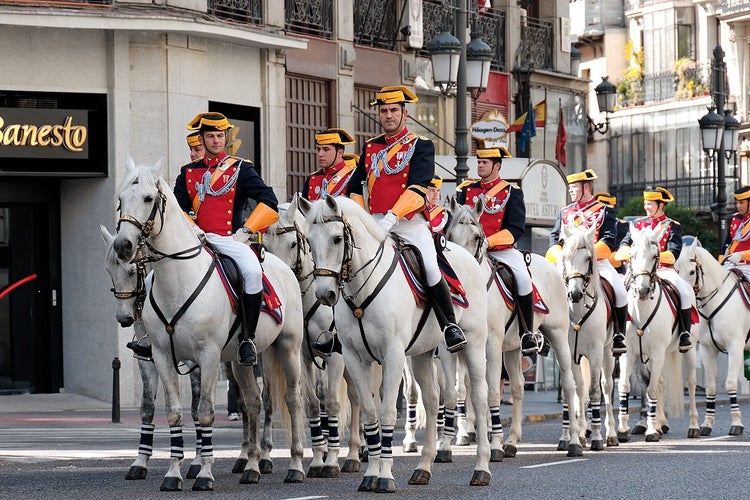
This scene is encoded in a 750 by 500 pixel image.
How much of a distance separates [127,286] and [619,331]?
24.4 ft

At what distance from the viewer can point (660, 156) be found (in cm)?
7350

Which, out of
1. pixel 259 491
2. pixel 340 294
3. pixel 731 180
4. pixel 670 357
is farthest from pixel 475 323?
pixel 731 180

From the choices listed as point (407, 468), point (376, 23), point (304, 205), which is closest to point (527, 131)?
point (376, 23)

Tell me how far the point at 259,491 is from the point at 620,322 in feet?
24.0

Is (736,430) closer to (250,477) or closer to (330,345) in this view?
(330,345)

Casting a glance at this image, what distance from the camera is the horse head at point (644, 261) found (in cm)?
2020

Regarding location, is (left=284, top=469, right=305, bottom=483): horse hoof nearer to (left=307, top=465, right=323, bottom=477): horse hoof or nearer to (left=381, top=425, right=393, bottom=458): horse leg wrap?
(left=307, top=465, right=323, bottom=477): horse hoof

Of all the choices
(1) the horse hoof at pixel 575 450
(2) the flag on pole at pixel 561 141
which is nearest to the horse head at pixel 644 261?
(1) the horse hoof at pixel 575 450

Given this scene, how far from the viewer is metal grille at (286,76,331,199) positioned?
31531 mm

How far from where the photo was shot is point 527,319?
17891 millimetres

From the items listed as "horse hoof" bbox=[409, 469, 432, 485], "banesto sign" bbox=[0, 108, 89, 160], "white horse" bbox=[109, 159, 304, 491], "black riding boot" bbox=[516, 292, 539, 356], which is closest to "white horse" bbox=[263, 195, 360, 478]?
"white horse" bbox=[109, 159, 304, 491]

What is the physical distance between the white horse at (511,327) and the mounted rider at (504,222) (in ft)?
0.66

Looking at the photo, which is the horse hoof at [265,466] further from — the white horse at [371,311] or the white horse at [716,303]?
the white horse at [716,303]

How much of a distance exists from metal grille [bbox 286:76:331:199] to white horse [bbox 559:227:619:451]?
12560 mm
